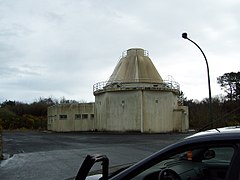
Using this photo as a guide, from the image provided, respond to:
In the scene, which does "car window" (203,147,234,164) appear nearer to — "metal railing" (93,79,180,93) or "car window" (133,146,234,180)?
"car window" (133,146,234,180)

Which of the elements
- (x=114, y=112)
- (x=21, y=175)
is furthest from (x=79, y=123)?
(x=21, y=175)

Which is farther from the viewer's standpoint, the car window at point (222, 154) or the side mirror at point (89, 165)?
the side mirror at point (89, 165)

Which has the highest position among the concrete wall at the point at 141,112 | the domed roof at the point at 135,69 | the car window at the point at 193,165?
the domed roof at the point at 135,69

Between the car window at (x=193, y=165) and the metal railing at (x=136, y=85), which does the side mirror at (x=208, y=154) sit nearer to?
the car window at (x=193, y=165)

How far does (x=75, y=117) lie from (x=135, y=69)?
11.6 metres

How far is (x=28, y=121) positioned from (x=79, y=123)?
2657 cm

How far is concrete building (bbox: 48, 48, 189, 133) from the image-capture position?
45.4m

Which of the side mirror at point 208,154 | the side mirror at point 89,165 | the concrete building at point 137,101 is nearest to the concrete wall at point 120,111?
the concrete building at point 137,101

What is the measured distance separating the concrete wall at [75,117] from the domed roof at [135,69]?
5.79 metres

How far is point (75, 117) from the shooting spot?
51719 mm

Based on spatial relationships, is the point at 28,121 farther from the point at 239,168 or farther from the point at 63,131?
the point at 239,168

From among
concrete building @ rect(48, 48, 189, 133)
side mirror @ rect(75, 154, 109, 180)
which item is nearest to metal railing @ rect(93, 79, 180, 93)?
concrete building @ rect(48, 48, 189, 133)

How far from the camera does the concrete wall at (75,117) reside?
5103 cm

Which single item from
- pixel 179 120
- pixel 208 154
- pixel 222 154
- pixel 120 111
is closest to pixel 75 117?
pixel 120 111
